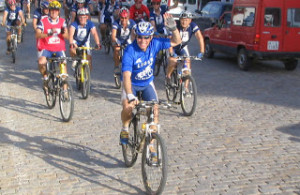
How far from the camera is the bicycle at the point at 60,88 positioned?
28.2 feet

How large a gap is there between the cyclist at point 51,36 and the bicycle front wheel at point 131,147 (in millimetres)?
3808

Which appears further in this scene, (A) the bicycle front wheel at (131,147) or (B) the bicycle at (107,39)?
(B) the bicycle at (107,39)

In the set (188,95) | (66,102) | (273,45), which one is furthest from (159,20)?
(66,102)

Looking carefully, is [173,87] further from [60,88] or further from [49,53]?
[49,53]

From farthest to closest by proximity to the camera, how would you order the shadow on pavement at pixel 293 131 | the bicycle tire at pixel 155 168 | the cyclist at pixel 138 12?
the cyclist at pixel 138 12
the shadow on pavement at pixel 293 131
the bicycle tire at pixel 155 168

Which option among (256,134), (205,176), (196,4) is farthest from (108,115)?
(196,4)

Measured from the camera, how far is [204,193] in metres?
5.55

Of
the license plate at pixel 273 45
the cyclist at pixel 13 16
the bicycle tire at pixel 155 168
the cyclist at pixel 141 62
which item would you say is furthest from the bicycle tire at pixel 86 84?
the cyclist at pixel 13 16

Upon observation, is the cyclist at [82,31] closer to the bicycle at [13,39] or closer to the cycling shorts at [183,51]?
the cycling shorts at [183,51]

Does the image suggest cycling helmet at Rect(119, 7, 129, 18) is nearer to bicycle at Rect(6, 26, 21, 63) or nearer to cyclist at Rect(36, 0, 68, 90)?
cyclist at Rect(36, 0, 68, 90)

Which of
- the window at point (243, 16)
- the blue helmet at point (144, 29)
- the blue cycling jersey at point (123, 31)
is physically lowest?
the blue cycling jersey at point (123, 31)

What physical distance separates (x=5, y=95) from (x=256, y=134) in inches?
229

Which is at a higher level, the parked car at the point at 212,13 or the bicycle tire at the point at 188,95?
the parked car at the point at 212,13

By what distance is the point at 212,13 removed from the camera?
2172 cm
